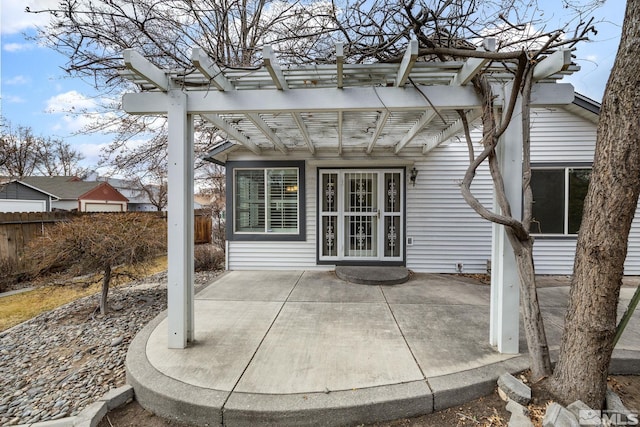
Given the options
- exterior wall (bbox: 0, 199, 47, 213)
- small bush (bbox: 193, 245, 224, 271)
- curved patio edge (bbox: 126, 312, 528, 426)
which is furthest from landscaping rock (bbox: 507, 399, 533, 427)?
exterior wall (bbox: 0, 199, 47, 213)

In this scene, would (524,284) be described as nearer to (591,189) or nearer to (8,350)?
(591,189)

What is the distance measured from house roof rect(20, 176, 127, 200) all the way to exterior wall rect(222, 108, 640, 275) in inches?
756

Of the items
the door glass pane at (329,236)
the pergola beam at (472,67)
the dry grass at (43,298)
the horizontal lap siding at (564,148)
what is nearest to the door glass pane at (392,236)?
the door glass pane at (329,236)

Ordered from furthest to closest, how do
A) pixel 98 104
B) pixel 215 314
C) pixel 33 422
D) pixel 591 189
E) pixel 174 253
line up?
pixel 98 104 → pixel 215 314 → pixel 174 253 → pixel 33 422 → pixel 591 189

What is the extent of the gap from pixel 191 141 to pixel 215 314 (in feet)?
7.05

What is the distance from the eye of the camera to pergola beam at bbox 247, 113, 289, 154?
11.4ft

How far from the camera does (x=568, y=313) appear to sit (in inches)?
84.4

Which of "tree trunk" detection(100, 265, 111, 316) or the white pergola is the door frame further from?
"tree trunk" detection(100, 265, 111, 316)

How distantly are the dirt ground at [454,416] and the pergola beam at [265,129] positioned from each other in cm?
273

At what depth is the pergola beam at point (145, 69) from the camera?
89.2 inches

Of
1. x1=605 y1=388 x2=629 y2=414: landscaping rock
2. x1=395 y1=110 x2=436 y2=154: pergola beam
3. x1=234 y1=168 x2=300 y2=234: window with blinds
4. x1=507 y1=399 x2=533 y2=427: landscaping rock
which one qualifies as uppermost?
x1=395 y1=110 x2=436 y2=154: pergola beam

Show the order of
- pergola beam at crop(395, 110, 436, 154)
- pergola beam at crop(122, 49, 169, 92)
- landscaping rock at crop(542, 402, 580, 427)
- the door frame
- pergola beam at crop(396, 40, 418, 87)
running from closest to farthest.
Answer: landscaping rock at crop(542, 402, 580, 427)
pergola beam at crop(396, 40, 418, 87)
pergola beam at crop(122, 49, 169, 92)
pergola beam at crop(395, 110, 436, 154)
the door frame

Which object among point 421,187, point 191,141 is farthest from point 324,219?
point 191,141

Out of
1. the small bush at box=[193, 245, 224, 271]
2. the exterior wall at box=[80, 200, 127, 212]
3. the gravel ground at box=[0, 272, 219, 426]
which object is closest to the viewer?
the gravel ground at box=[0, 272, 219, 426]
